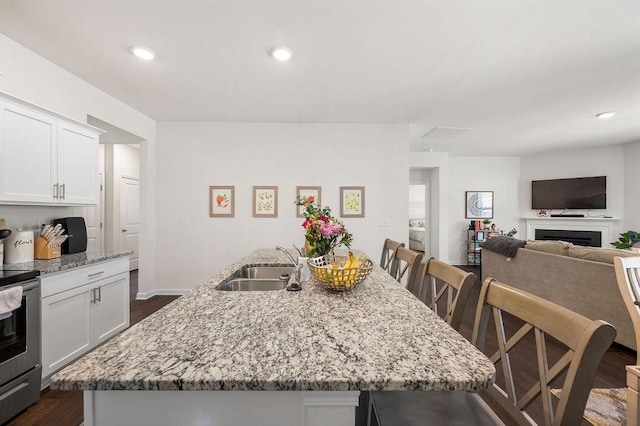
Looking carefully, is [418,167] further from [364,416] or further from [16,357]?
[16,357]

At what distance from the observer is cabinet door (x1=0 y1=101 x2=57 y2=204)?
1906 mm

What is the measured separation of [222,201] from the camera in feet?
13.2

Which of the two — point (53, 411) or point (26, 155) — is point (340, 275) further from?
point (26, 155)

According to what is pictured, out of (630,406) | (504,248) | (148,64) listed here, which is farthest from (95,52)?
(504,248)

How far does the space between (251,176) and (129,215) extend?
311 centimetres

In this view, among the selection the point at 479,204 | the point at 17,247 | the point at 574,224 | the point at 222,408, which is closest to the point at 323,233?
the point at 222,408

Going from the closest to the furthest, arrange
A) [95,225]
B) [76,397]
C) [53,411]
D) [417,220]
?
[53,411] < [76,397] < [95,225] < [417,220]

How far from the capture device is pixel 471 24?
1.93 m

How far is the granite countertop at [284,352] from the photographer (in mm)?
638

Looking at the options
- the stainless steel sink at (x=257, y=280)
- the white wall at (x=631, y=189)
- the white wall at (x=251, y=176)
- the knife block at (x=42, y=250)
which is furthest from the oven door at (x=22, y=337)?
the white wall at (x=631, y=189)

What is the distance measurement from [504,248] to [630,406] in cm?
306

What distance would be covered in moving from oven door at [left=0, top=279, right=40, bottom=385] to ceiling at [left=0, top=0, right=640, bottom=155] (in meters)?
1.83

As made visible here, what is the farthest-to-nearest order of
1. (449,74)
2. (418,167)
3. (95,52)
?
(418,167) → (449,74) → (95,52)

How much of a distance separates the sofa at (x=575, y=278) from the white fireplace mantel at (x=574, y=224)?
3.54 metres
